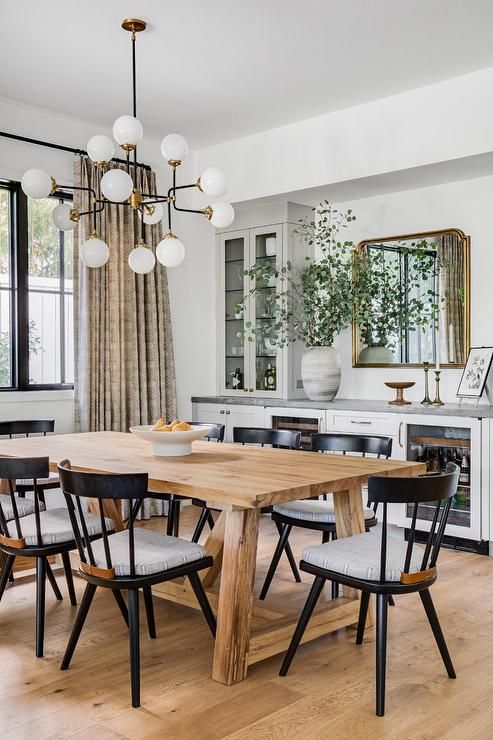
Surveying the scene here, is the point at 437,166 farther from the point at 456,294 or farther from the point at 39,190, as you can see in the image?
the point at 39,190

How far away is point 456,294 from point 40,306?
2889 mm

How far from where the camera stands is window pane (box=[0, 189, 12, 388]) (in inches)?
199

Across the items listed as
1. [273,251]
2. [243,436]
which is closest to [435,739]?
[243,436]

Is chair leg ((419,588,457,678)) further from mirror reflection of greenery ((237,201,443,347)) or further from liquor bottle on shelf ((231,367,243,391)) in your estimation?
liquor bottle on shelf ((231,367,243,391))

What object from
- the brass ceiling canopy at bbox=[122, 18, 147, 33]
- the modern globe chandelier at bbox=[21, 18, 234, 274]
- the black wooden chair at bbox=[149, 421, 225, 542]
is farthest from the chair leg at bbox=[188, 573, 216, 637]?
the brass ceiling canopy at bbox=[122, 18, 147, 33]

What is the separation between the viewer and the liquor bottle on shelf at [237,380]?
6.21 meters

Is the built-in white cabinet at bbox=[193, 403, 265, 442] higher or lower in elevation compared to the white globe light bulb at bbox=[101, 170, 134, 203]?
lower

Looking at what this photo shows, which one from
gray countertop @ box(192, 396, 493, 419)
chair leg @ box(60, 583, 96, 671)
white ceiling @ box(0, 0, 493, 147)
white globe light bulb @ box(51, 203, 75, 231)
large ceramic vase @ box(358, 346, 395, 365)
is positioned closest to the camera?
chair leg @ box(60, 583, 96, 671)

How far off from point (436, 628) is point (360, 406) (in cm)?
253

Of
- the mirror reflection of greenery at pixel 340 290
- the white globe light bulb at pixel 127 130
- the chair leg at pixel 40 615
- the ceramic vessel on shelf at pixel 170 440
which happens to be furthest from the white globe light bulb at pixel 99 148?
the mirror reflection of greenery at pixel 340 290

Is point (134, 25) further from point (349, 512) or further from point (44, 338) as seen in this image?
point (349, 512)

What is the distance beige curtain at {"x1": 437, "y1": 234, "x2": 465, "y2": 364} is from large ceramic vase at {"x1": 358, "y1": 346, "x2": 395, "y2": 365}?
45 cm

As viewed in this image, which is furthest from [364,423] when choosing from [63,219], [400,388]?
[63,219]

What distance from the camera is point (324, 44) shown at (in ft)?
13.5
